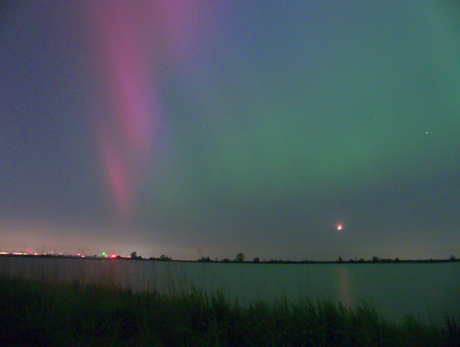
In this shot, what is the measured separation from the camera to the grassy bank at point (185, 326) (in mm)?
4805

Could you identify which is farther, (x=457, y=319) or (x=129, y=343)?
(x=457, y=319)

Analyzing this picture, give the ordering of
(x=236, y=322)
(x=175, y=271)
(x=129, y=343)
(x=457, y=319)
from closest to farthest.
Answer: (x=129, y=343)
(x=236, y=322)
(x=457, y=319)
(x=175, y=271)

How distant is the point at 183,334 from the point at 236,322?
1.28m

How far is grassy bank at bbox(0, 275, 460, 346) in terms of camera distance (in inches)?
189

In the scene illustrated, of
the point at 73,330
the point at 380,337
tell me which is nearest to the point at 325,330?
the point at 380,337

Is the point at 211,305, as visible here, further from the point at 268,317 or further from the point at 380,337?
the point at 380,337

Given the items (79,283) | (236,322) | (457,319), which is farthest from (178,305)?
(457,319)

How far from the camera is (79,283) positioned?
10.0m

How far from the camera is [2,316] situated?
5469mm

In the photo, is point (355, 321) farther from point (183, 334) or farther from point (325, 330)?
point (183, 334)

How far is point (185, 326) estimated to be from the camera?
5.60m

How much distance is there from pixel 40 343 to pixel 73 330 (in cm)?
80

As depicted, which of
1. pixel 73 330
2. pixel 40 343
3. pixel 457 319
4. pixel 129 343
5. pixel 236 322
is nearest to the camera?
pixel 40 343

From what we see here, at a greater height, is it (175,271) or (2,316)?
(175,271)
